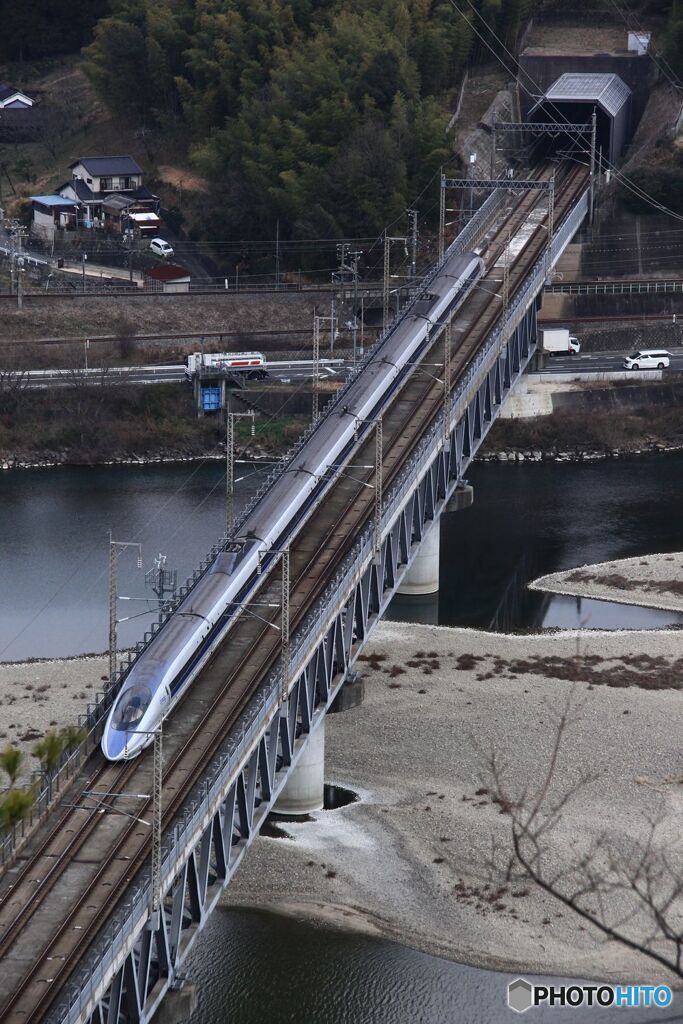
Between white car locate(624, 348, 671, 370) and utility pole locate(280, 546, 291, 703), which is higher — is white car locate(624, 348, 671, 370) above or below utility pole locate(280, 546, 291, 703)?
above

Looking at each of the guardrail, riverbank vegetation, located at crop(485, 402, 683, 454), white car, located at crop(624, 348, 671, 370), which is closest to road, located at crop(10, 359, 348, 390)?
riverbank vegetation, located at crop(485, 402, 683, 454)

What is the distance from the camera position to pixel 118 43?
324 ft

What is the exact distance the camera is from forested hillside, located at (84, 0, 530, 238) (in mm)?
84000

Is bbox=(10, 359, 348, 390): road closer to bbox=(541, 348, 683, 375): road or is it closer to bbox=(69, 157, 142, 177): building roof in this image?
bbox=(541, 348, 683, 375): road

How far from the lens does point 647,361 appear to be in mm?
77062

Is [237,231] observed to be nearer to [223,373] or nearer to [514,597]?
[223,373]

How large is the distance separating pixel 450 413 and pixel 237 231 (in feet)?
136

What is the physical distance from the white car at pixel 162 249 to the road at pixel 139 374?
9.91 m

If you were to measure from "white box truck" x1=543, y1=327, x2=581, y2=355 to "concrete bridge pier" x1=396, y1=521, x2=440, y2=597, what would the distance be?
23.9 meters

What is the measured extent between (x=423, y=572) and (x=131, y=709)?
23.1 metres

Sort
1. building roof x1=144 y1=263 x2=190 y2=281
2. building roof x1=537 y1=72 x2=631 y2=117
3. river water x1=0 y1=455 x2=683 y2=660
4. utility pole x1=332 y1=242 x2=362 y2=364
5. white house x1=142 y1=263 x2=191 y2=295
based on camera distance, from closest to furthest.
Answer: river water x1=0 y1=455 x2=683 y2=660 → utility pole x1=332 y1=242 x2=362 y2=364 → building roof x1=537 y1=72 x2=631 y2=117 → white house x1=142 y1=263 x2=191 y2=295 → building roof x1=144 y1=263 x2=190 y2=281

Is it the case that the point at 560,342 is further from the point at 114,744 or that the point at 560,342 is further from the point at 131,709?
the point at 114,744

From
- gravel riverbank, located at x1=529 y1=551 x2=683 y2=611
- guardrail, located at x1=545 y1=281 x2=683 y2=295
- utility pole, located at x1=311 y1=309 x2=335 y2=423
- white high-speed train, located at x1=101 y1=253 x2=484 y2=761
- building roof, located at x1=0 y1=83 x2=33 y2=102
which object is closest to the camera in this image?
white high-speed train, located at x1=101 y1=253 x2=484 y2=761

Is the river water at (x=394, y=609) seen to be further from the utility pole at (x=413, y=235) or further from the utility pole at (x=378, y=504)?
the utility pole at (x=413, y=235)
